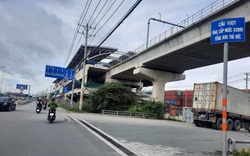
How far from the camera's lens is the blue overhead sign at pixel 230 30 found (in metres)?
6.59

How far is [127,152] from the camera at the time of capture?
27.0 ft

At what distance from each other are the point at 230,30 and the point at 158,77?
31.5 meters

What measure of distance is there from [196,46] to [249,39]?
481cm

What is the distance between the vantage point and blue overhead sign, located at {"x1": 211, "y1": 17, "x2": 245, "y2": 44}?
6590mm

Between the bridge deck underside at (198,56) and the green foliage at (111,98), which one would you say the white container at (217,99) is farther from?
the green foliage at (111,98)

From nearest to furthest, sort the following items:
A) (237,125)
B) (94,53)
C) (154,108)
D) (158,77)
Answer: (237,125) < (154,108) < (158,77) < (94,53)

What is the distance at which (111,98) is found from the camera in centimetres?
3534

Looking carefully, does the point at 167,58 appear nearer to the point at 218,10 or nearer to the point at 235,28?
the point at 218,10

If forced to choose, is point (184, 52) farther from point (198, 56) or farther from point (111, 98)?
point (111, 98)

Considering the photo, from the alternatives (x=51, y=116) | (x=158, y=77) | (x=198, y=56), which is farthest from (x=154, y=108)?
(x=51, y=116)

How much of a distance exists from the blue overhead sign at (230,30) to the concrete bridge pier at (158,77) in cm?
2988

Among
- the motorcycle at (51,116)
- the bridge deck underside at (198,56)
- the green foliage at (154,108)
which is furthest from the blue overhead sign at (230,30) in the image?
the green foliage at (154,108)

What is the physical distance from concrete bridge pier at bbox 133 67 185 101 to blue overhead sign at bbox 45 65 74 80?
1158 cm

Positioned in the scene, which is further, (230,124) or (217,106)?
(230,124)
